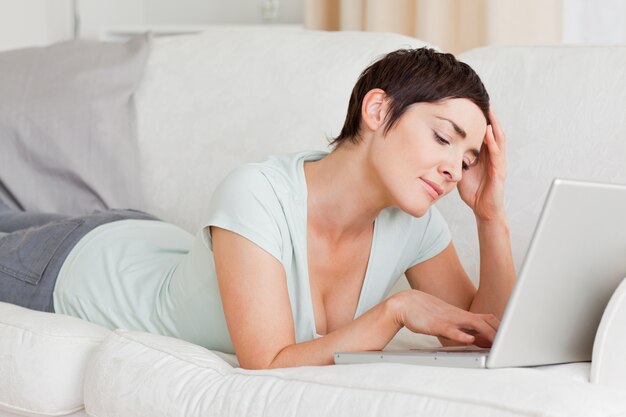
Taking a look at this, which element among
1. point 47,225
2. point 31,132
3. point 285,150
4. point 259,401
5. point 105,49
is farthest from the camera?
point 105,49

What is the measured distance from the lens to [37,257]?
1859 mm

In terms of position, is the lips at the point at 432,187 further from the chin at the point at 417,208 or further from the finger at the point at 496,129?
the finger at the point at 496,129

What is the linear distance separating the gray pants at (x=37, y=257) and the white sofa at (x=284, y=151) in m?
0.17

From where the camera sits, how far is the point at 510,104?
184 centimetres

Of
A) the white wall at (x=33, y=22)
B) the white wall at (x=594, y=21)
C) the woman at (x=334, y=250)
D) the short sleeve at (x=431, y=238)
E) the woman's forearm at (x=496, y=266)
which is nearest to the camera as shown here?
the woman at (x=334, y=250)

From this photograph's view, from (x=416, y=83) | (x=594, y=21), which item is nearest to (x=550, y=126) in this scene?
(x=416, y=83)

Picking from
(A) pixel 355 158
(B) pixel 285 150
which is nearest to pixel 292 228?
(A) pixel 355 158

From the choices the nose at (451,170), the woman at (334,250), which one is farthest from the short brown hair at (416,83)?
the nose at (451,170)

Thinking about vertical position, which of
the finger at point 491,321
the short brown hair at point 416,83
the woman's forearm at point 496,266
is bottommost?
the woman's forearm at point 496,266

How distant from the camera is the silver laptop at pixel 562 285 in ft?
3.54

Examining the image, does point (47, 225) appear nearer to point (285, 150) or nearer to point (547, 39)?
point (285, 150)

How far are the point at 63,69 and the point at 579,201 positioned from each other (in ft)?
5.23

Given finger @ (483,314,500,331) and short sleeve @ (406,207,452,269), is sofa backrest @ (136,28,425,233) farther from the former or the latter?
finger @ (483,314,500,331)

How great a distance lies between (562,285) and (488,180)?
1.52 ft
